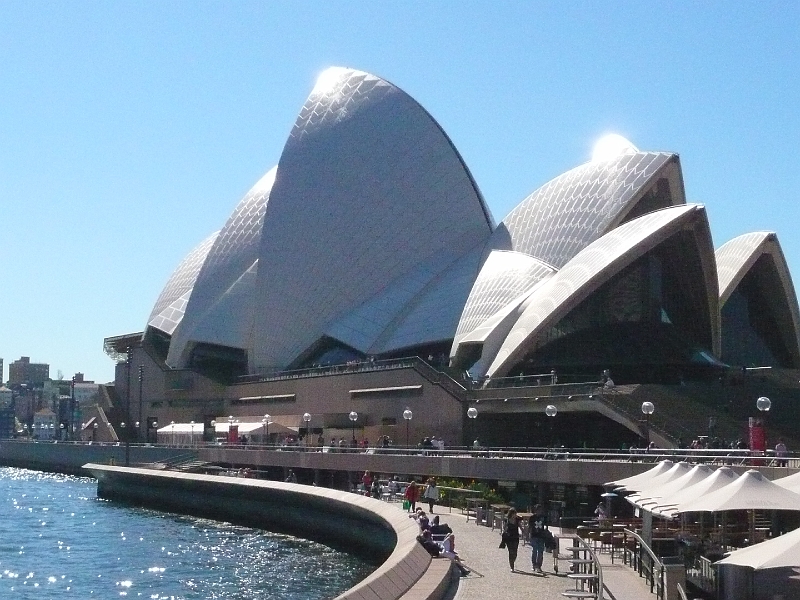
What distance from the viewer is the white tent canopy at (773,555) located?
1041 cm

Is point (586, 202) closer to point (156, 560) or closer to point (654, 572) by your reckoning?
point (156, 560)

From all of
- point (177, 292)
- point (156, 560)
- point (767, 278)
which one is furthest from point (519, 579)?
point (177, 292)

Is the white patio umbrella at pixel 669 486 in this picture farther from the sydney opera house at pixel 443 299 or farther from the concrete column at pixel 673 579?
the sydney opera house at pixel 443 299

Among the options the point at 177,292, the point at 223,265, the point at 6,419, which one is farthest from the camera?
the point at 6,419

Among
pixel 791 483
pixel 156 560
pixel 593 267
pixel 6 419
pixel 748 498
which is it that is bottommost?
pixel 156 560

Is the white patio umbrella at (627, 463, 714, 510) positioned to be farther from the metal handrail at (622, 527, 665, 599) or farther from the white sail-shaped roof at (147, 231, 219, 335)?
the white sail-shaped roof at (147, 231, 219, 335)

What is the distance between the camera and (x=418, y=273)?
55.3 meters

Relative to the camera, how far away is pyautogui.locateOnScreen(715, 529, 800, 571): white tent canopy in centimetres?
1041

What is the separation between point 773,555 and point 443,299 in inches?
1633

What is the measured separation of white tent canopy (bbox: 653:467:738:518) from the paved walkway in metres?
1.08

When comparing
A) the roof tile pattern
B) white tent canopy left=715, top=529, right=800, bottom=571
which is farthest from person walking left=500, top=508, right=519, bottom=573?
the roof tile pattern

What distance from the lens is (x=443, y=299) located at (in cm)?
5197

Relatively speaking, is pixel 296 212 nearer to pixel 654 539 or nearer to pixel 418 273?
pixel 418 273

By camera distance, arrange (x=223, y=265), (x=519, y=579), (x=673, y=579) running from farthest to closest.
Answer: (x=223, y=265), (x=519, y=579), (x=673, y=579)
